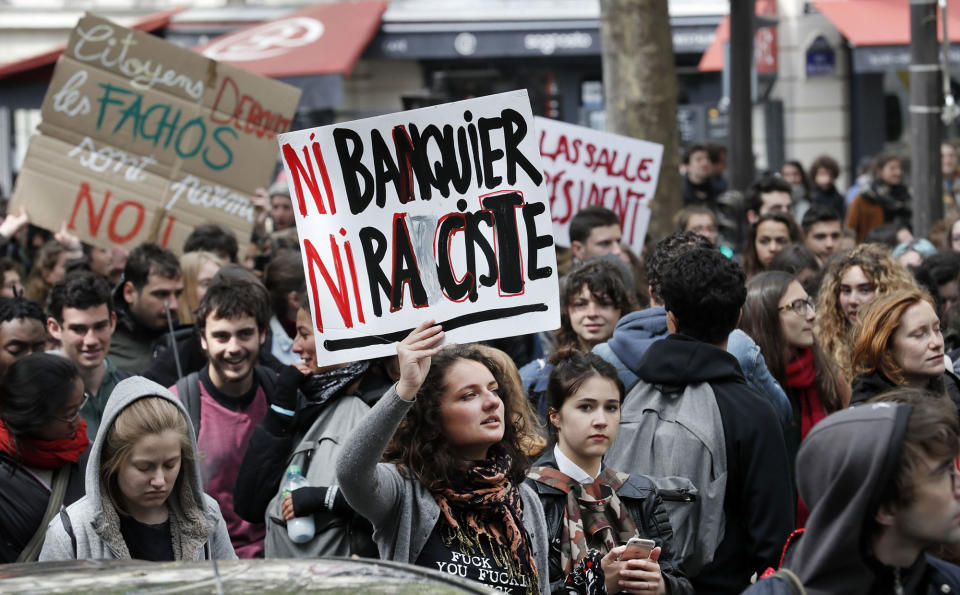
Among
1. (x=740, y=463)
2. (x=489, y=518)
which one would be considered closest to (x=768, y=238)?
(x=740, y=463)

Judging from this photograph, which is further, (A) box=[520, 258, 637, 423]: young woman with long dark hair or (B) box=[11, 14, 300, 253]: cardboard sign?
(B) box=[11, 14, 300, 253]: cardboard sign

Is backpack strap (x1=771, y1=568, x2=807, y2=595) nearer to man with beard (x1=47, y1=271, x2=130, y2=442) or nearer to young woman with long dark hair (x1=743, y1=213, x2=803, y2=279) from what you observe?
man with beard (x1=47, y1=271, x2=130, y2=442)

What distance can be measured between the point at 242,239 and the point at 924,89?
4459 mm

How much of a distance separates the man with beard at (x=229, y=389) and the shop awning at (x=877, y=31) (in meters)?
13.6

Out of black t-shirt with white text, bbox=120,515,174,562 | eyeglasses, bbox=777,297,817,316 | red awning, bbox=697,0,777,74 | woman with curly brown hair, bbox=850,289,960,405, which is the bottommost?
black t-shirt with white text, bbox=120,515,174,562

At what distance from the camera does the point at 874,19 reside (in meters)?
17.7

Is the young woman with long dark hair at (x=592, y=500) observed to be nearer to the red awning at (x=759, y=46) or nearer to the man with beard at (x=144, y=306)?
the man with beard at (x=144, y=306)

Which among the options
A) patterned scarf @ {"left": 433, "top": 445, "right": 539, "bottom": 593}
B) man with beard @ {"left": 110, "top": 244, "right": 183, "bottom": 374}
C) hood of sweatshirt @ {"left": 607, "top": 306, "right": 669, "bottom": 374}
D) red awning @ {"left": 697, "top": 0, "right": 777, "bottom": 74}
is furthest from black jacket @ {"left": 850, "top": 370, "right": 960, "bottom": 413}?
red awning @ {"left": 697, "top": 0, "right": 777, "bottom": 74}

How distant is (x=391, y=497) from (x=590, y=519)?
649 mm

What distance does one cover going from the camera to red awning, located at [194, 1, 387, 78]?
57.7ft

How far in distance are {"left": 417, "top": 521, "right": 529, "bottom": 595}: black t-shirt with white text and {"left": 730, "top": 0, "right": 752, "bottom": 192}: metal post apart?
8504 mm

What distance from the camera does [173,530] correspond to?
359 cm

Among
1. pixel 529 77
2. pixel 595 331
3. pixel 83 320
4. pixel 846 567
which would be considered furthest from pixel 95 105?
pixel 529 77

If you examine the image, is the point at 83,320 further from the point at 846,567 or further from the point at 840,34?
the point at 840,34
